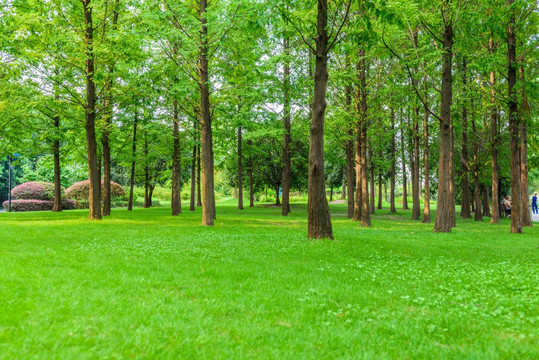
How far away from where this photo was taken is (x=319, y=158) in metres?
11.0

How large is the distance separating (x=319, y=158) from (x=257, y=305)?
707 centimetres

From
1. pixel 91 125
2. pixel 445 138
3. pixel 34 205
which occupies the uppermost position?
pixel 91 125

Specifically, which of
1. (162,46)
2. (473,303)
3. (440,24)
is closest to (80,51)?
(162,46)

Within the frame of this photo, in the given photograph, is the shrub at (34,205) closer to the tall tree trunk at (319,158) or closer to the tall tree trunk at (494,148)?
the tall tree trunk at (319,158)

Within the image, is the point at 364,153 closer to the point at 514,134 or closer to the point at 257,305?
the point at 514,134

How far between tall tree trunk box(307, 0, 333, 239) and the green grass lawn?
2617mm

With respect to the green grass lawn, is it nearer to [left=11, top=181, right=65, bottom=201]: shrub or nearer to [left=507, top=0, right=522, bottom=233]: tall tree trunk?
[left=507, top=0, right=522, bottom=233]: tall tree trunk

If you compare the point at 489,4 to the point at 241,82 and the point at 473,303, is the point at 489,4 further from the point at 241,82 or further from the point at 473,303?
the point at 473,303

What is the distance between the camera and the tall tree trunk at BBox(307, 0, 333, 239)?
11.0 m

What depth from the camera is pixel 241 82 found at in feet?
56.5

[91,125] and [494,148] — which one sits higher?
[91,125]

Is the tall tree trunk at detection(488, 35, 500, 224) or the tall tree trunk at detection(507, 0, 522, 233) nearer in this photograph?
the tall tree trunk at detection(507, 0, 522, 233)

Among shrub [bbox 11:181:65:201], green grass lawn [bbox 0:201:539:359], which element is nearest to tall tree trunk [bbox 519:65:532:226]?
green grass lawn [bbox 0:201:539:359]

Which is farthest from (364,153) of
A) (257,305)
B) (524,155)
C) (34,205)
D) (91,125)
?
(34,205)
